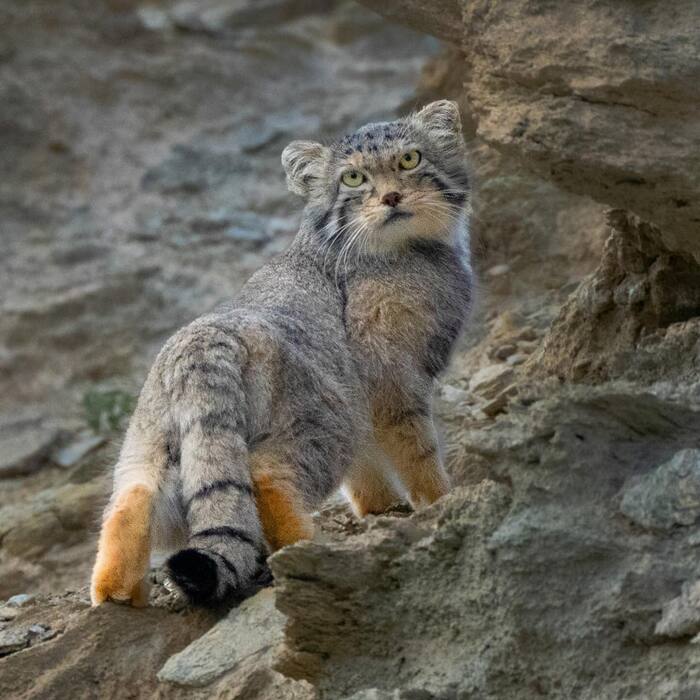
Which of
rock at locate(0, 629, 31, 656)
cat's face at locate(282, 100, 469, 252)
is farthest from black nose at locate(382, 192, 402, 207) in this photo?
rock at locate(0, 629, 31, 656)

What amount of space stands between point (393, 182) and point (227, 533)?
2142 mm

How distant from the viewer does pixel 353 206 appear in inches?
249

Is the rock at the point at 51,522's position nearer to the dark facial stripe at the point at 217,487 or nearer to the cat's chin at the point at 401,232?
the cat's chin at the point at 401,232

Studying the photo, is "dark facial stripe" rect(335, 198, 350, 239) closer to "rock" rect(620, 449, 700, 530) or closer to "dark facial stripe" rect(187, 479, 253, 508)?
"dark facial stripe" rect(187, 479, 253, 508)

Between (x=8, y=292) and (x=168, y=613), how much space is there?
6425 mm

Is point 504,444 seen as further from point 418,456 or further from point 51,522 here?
point 51,522

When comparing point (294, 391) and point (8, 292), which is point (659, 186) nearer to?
point (294, 391)

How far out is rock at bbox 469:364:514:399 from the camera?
7.46 m

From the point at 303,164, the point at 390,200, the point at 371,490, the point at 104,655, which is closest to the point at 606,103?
the point at 390,200

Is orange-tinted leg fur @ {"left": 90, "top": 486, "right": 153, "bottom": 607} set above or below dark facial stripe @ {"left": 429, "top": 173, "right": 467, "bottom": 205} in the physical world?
below

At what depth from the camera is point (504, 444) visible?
3.99 meters

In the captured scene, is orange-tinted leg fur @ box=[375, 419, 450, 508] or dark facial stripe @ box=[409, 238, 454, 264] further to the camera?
dark facial stripe @ box=[409, 238, 454, 264]

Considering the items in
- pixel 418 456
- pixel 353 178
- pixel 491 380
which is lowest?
pixel 491 380

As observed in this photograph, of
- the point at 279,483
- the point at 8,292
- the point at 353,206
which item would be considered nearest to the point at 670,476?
the point at 279,483
